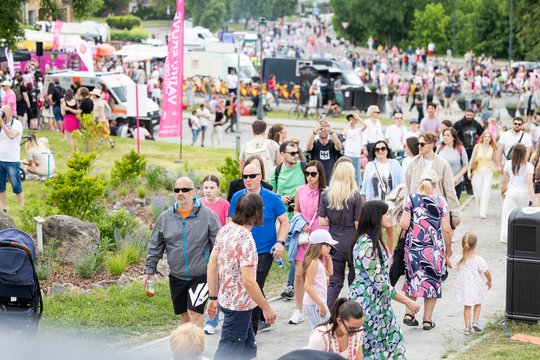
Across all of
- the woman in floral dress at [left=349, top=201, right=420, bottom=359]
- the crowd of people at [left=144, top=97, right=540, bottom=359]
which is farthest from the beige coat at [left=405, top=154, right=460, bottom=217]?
the woman in floral dress at [left=349, top=201, right=420, bottom=359]

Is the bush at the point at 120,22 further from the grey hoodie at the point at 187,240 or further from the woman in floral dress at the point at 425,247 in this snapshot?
the grey hoodie at the point at 187,240

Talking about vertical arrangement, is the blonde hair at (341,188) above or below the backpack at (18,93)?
below

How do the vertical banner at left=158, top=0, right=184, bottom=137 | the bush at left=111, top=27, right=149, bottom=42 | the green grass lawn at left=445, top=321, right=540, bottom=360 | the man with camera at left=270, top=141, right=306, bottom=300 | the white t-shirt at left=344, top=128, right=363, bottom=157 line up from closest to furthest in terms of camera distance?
the green grass lawn at left=445, top=321, right=540, bottom=360
the man with camera at left=270, top=141, right=306, bottom=300
the white t-shirt at left=344, top=128, right=363, bottom=157
the vertical banner at left=158, top=0, right=184, bottom=137
the bush at left=111, top=27, right=149, bottom=42

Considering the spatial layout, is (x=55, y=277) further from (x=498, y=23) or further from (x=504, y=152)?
(x=498, y=23)

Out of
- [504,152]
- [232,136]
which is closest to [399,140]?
[504,152]

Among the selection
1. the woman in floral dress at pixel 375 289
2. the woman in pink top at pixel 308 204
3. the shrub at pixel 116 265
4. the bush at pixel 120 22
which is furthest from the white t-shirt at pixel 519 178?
the bush at pixel 120 22

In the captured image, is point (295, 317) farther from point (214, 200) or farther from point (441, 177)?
point (441, 177)

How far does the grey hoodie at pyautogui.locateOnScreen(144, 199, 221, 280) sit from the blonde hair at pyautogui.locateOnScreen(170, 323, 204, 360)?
126 inches

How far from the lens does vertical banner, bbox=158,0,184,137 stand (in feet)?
69.0

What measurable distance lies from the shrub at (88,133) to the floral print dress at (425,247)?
11.3 meters

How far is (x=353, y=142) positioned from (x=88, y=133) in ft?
19.0

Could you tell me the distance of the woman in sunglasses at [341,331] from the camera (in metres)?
7.59

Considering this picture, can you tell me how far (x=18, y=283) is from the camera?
29.2ft

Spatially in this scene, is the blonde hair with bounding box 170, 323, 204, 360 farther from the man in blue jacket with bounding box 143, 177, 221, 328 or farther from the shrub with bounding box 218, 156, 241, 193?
the shrub with bounding box 218, 156, 241, 193
